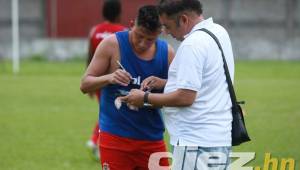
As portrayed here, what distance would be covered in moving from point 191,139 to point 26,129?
9.71 m

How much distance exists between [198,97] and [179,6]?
639mm

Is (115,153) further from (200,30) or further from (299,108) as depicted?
(299,108)

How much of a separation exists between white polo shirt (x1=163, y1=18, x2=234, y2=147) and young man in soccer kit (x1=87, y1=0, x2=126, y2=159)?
226 inches

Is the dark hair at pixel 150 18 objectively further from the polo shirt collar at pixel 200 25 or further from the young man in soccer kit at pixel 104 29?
the young man in soccer kit at pixel 104 29

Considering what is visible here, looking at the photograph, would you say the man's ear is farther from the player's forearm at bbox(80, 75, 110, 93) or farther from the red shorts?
the red shorts

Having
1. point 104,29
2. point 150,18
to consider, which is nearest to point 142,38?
point 150,18

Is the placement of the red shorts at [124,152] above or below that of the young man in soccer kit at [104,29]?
below

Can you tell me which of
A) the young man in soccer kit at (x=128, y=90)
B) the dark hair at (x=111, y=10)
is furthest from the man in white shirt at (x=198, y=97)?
the dark hair at (x=111, y=10)

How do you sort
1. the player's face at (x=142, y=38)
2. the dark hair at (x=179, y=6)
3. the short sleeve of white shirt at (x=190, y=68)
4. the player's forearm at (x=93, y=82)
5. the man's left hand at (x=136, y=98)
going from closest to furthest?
the short sleeve of white shirt at (x=190, y=68) < the dark hair at (x=179, y=6) < the man's left hand at (x=136, y=98) < the player's forearm at (x=93, y=82) < the player's face at (x=142, y=38)

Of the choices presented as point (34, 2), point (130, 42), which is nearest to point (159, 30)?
point (130, 42)

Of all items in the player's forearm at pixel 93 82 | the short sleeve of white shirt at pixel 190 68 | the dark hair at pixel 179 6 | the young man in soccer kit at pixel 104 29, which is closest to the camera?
the short sleeve of white shirt at pixel 190 68

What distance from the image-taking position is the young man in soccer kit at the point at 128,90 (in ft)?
22.6

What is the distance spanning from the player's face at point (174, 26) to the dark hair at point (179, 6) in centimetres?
5

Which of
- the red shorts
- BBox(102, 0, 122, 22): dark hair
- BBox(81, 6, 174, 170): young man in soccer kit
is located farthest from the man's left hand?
BBox(102, 0, 122, 22): dark hair
